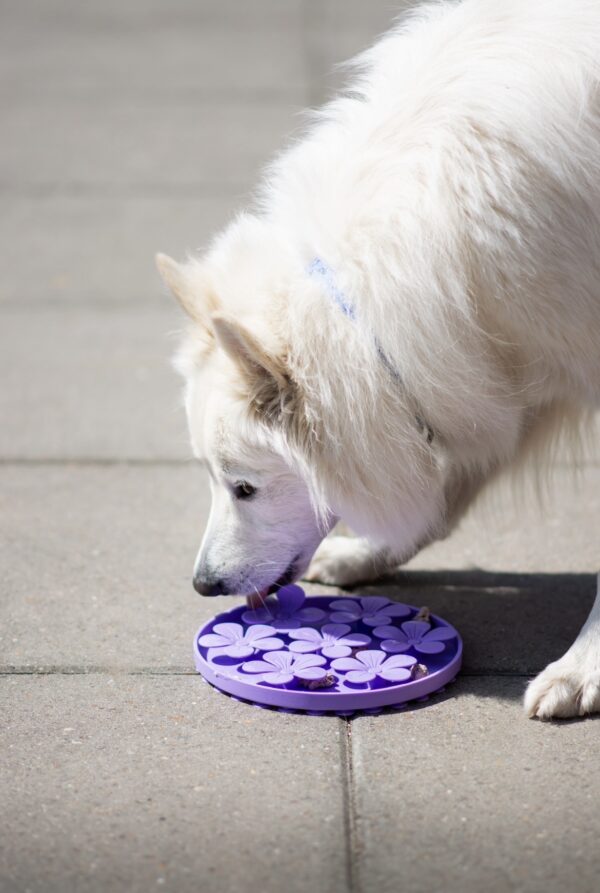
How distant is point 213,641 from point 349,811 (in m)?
0.89

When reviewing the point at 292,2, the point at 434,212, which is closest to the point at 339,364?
the point at 434,212

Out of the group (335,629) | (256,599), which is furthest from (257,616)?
(335,629)

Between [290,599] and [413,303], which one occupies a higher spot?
[413,303]

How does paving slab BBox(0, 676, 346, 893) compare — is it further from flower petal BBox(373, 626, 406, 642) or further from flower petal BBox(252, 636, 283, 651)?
flower petal BBox(373, 626, 406, 642)

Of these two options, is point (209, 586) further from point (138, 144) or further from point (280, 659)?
point (138, 144)

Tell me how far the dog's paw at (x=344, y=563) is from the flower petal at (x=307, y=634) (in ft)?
1.61

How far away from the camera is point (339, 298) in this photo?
10.9 ft

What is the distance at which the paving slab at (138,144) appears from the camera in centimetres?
952

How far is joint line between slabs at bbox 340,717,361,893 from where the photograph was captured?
2.65 meters

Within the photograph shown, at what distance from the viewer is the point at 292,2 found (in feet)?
57.4

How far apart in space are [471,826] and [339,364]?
1274mm

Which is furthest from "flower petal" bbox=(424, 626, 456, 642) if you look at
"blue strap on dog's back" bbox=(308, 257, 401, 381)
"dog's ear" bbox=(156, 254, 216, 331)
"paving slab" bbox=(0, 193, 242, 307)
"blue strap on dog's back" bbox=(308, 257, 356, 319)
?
"paving slab" bbox=(0, 193, 242, 307)

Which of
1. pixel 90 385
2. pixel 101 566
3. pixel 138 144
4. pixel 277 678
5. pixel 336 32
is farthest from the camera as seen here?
pixel 336 32

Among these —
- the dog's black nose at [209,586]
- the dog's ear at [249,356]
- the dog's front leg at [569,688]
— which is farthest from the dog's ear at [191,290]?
the dog's front leg at [569,688]
